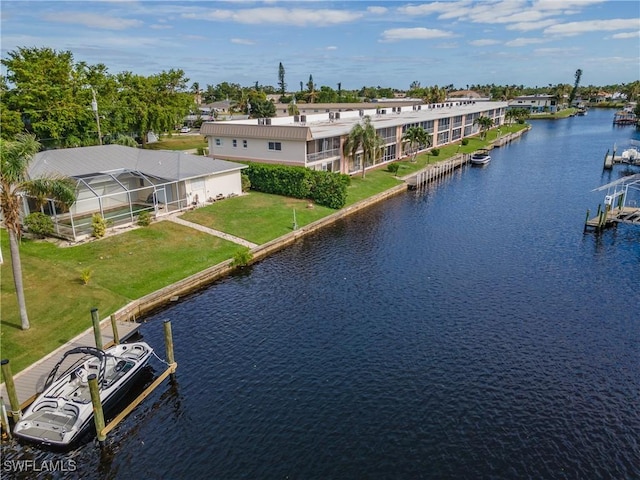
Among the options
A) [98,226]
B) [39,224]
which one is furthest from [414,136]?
[39,224]

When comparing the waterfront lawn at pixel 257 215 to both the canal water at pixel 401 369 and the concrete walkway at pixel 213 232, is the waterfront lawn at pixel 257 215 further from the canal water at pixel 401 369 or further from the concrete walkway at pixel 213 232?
the canal water at pixel 401 369

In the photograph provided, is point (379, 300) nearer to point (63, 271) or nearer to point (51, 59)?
point (63, 271)

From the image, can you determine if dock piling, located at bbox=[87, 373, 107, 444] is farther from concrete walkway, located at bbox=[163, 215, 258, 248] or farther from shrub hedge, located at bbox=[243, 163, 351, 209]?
shrub hedge, located at bbox=[243, 163, 351, 209]

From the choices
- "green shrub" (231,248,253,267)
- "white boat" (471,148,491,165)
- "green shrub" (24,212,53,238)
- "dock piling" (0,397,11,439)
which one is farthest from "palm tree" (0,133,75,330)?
"white boat" (471,148,491,165)

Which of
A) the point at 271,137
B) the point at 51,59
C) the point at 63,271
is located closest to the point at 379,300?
the point at 63,271

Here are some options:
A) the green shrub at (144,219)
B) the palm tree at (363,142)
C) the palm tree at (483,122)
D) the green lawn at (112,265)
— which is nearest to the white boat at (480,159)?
the palm tree at (363,142)

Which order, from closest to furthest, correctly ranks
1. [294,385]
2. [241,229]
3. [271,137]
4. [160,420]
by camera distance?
1. [160,420]
2. [294,385]
3. [241,229]
4. [271,137]

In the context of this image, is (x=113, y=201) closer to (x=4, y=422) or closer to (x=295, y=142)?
(x=295, y=142)
